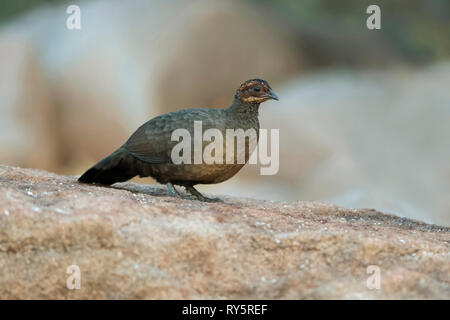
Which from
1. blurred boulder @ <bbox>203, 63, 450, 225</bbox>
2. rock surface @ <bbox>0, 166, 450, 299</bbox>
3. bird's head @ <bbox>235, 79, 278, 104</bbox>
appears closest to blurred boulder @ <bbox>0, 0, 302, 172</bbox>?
blurred boulder @ <bbox>203, 63, 450, 225</bbox>

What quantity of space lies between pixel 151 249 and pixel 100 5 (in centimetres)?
1000

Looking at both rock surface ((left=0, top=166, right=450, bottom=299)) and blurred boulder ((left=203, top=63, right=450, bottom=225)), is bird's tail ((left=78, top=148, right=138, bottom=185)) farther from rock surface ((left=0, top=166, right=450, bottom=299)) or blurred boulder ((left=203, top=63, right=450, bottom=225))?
blurred boulder ((left=203, top=63, right=450, bottom=225))

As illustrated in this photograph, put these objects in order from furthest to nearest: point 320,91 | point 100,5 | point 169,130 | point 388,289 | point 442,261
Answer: point 100,5 < point 320,91 < point 169,130 < point 442,261 < point 388,289

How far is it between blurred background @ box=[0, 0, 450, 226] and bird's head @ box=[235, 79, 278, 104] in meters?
4.73

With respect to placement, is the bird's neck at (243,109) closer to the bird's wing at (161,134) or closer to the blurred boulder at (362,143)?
the bird's wing at (161,134)

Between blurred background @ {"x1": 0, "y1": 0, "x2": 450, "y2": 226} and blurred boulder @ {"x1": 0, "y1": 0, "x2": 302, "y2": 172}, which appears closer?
blurred background @ {"x1": 0, "y1": 0, "x2": 450, "y2": 226}

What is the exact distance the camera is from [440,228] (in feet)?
17.8

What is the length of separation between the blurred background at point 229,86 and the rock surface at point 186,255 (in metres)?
6.41

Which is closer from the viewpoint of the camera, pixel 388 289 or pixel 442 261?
pixel 388 289

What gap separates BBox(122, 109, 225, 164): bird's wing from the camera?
5699 mm

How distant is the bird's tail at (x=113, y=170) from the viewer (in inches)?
233

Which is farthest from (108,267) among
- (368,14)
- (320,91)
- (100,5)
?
(368,14)

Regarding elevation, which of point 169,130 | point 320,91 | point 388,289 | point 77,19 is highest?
point 77,19

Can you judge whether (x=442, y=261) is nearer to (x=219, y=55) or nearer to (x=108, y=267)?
(x=108, y=267)
